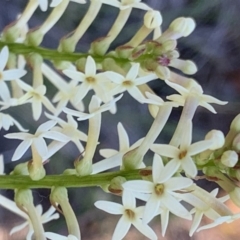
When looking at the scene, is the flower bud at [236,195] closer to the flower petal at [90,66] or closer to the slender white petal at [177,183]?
the slender white petal at [177,183]

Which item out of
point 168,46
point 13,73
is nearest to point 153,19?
point 168,46

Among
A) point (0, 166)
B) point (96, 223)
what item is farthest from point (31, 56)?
point (96, 223)

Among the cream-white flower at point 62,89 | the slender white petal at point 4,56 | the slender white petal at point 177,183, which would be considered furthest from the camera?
the cream-white flower at point 62,89

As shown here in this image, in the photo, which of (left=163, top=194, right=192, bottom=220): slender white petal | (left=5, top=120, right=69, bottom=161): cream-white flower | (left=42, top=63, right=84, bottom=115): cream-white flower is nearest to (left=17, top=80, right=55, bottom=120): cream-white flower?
(left=42, top=63, right=84, bottom=115): cream-white flower

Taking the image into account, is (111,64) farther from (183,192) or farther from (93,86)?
(183,192)

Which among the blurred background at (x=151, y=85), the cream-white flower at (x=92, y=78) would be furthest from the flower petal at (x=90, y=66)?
the blurred background at (x=151, y=85)

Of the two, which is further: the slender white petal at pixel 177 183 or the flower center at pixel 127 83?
the flower center at pixel 127 83

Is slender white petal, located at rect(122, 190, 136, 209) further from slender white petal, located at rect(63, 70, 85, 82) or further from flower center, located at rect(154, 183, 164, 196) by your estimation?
slender white petal, located at rect(63, 70, 85, 82)

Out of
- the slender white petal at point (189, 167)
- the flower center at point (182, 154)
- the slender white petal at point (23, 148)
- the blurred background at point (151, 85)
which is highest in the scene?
the flower center at point (182, 154)
